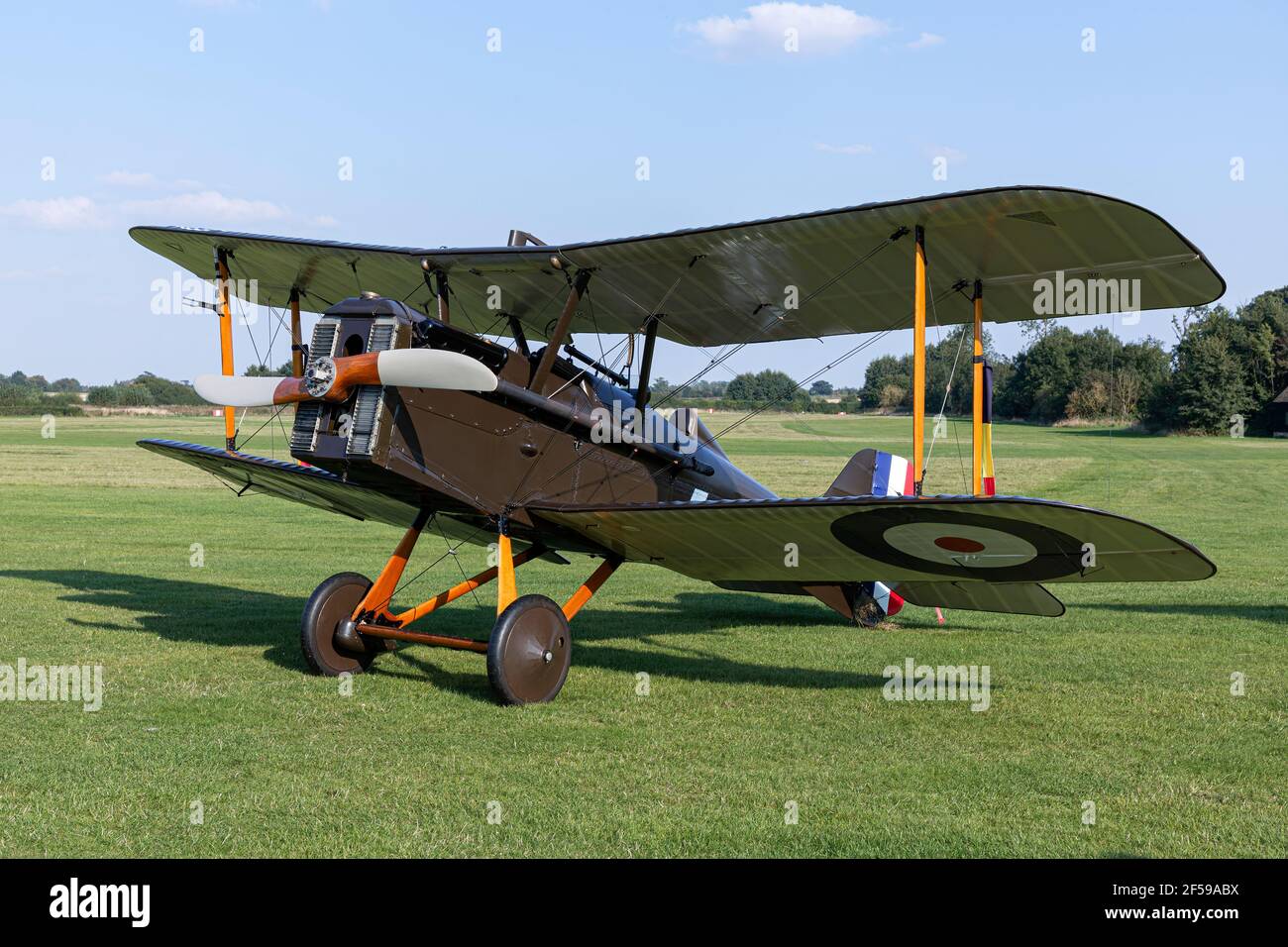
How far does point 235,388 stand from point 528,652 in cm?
269

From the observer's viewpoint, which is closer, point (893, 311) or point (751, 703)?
point (751, 703)

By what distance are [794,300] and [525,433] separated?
8.18 feet

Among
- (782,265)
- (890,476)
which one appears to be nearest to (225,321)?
(782,265)

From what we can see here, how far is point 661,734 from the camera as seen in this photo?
6980mm

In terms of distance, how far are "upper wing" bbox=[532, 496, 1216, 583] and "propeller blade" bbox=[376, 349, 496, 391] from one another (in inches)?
53.8

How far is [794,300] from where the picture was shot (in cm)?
899

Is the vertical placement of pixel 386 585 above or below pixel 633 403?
below

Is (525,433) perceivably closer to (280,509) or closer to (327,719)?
(327,719)

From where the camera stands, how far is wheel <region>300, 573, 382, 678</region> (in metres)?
8.49

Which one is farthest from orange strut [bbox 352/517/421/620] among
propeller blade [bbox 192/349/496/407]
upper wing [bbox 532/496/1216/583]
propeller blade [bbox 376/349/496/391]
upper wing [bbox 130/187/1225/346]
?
upper wing [bbox 130/187/1225/346]

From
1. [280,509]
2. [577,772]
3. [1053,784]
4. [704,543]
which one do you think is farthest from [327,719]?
[280,509]

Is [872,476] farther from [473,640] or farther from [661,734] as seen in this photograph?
[661,734]

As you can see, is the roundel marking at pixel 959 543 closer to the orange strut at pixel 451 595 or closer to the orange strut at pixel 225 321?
the orange strut at pixel 451 595
